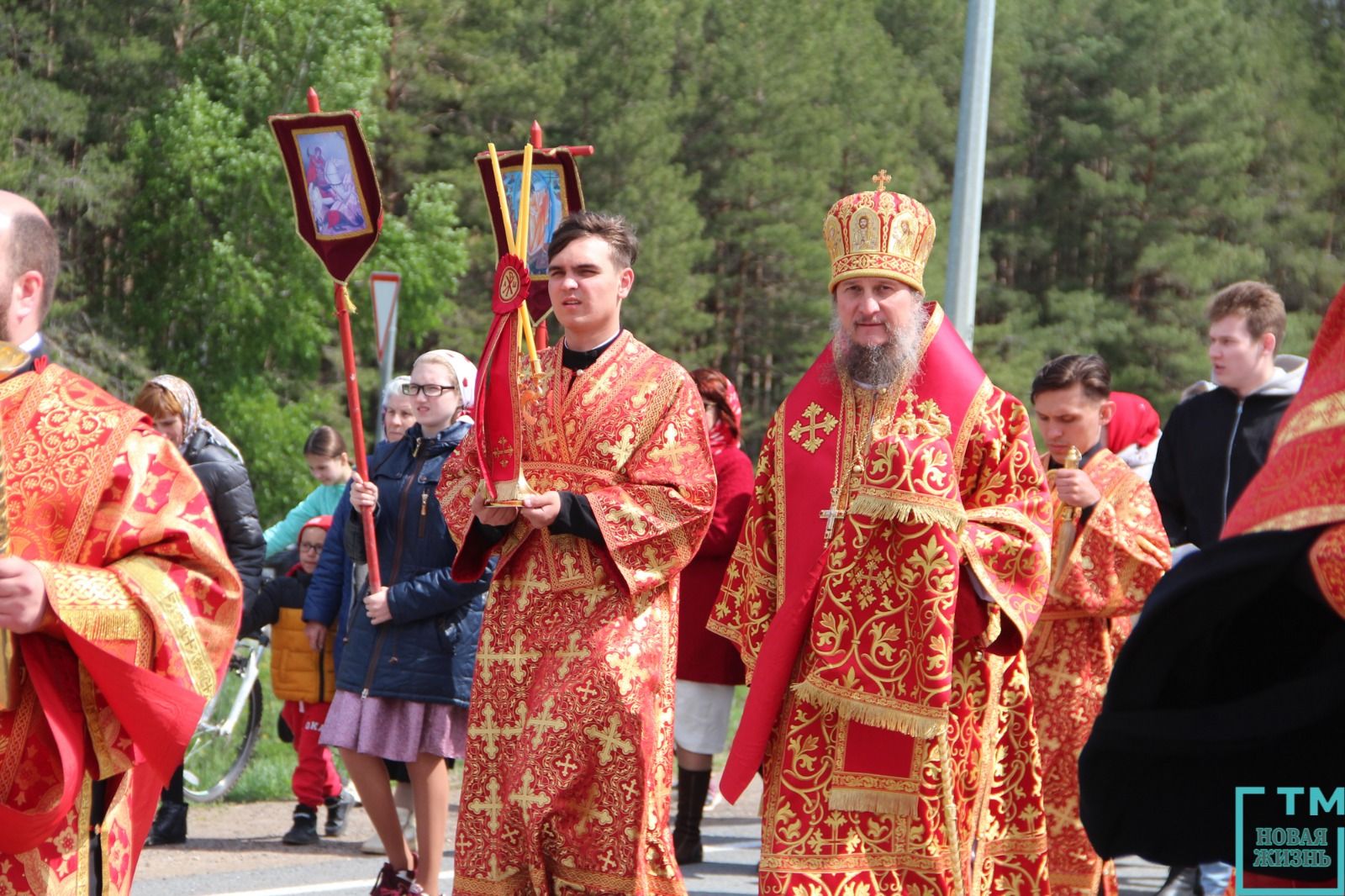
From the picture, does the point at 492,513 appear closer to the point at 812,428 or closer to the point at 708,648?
the point at 812,428

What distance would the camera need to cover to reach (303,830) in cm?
839

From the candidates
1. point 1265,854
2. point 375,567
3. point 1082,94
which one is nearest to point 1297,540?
point 1265,854

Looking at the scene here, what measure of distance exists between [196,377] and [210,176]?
3275mm

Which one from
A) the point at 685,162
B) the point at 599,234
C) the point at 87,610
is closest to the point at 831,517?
the point at 599,234

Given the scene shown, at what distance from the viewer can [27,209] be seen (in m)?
3.50

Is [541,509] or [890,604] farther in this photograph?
[541,509]

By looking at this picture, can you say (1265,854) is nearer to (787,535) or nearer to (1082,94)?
(787,535)

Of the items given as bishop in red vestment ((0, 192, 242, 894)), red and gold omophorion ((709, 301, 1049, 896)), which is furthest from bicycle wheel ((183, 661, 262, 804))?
bishop in red vestment ((0, 192, 242, 894))

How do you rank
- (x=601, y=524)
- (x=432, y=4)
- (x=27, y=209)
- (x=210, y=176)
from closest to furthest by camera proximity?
(x=27, y=209) < (x=601, y=524) < (x=210, y=176) < (x=432, y=4)

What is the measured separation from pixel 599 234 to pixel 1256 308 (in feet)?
8.35

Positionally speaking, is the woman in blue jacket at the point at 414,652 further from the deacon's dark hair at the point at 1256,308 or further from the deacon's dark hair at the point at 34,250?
the deacon's dark hair at the point at 34,250

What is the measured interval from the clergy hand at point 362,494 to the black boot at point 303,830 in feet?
7.49

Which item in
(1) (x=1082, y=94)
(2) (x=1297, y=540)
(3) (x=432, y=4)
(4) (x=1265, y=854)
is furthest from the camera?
(1) (x=1082, y=94)

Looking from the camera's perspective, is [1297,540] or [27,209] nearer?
[1297,540]
